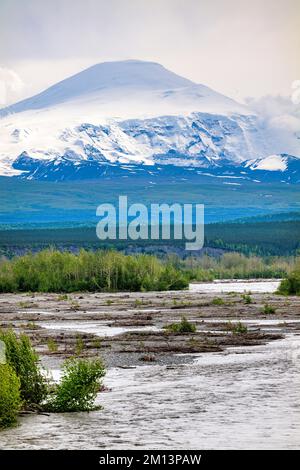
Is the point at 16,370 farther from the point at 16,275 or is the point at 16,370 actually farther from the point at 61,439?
the point at 16,275

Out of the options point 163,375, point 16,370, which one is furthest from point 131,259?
point 16,370

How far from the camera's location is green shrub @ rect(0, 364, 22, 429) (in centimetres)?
2608

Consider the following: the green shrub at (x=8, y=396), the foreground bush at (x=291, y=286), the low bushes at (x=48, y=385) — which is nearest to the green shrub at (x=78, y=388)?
the low bushes at (x=48, y=385)

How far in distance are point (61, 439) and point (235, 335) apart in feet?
77.7

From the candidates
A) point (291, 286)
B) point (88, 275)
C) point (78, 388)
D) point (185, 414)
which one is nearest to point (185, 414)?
point (185, 414)

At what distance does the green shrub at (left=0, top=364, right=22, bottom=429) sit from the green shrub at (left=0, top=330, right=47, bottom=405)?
1.71 metres

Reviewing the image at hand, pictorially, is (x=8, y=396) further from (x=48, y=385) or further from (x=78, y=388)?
(x=48, y=385)

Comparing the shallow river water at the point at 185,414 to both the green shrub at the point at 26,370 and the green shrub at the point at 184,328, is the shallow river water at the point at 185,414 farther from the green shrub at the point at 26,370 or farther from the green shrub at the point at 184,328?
the green shrub at the point at 184,328

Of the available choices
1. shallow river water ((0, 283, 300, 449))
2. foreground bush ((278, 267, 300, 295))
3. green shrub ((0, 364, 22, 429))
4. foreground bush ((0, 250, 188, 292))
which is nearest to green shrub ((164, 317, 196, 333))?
shallow river water ((0, 283, 300, 449))

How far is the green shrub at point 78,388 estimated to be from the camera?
28.1 metres

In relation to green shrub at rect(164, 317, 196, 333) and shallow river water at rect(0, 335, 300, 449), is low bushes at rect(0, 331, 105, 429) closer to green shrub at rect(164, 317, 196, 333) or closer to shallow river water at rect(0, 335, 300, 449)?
shallow river water at rect(0, 335, 300, 449)

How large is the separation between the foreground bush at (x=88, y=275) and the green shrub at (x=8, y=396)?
7778cm

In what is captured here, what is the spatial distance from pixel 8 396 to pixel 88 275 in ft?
267

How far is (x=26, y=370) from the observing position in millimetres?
28859
